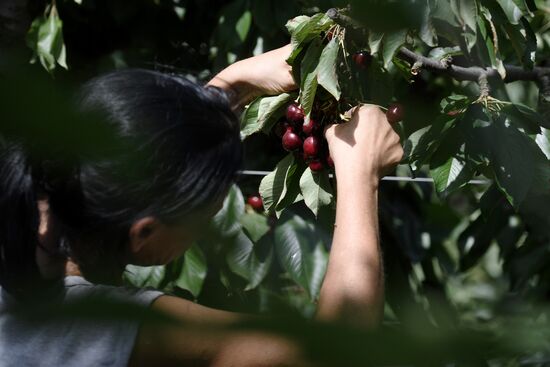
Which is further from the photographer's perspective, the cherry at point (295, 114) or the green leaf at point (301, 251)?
the green leaf at point (301, 251)

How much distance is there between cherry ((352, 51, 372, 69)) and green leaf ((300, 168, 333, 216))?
17 cm

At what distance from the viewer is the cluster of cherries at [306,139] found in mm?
1261

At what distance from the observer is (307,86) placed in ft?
3.99

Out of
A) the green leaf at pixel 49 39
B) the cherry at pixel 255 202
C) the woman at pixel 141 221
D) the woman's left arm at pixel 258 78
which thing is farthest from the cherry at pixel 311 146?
the green leaf at pixel 49 39

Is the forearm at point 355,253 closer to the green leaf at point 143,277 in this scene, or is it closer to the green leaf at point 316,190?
the green leaf at point 316,190

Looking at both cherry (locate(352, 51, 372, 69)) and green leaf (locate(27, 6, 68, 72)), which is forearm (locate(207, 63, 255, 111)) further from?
green leaf (locate(27, 6, 68, 72))

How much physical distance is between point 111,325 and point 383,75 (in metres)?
1.03

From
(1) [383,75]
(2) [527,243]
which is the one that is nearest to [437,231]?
(2) [527,243]

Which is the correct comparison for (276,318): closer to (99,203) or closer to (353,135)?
(99,203)

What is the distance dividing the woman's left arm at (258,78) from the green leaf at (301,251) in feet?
2.35

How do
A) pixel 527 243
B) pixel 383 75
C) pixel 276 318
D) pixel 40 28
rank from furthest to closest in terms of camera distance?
pixel 527 243, pixel 40 28, pixel 383 75, pixel 276 318

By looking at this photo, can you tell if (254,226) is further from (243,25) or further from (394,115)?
(394,115)

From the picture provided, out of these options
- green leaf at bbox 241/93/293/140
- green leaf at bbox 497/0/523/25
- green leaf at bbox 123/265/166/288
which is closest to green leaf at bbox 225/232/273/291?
green leaf at bbox 123/265/166/288

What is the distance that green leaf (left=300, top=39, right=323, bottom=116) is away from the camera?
122cm
